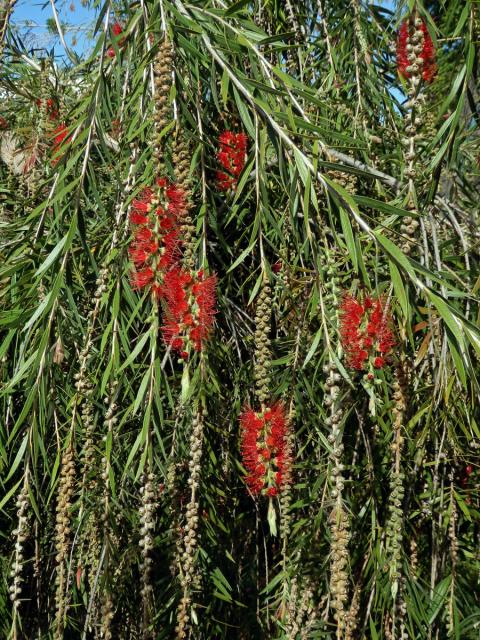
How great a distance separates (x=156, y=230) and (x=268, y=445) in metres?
0.42

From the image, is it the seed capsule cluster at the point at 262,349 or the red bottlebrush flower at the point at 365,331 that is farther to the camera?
the seed capsule cluster at the point at 262,349

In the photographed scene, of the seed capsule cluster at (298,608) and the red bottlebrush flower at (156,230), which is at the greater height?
the red bottlebrush flower at (156,230)

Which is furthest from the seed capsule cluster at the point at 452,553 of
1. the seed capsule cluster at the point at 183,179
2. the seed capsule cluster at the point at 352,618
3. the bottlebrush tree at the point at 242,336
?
the seed capsule cluster at the point at 183,179

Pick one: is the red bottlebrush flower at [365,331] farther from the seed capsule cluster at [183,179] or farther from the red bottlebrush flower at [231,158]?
the red bottlebrush flower at [231,158]

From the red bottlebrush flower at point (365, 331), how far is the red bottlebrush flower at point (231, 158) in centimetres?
49

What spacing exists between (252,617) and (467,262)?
96 cm

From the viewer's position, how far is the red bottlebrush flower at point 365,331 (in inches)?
41.4

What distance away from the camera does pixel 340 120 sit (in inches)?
66.8

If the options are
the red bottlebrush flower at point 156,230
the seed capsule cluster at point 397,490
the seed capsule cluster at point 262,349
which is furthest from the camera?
the seed capsule cluster at point 262,349

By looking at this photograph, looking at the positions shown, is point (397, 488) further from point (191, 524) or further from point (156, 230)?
point (156, 230)

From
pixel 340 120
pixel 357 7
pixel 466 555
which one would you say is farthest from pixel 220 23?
pixel 466 555

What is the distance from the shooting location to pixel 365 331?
105 centimetres

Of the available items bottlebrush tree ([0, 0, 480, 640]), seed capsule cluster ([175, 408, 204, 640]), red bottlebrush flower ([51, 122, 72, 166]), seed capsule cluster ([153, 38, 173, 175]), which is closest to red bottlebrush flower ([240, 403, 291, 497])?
bottlebrush tree ([0, 0, 480, 640])

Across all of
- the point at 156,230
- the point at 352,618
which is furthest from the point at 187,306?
the point at 352,618
